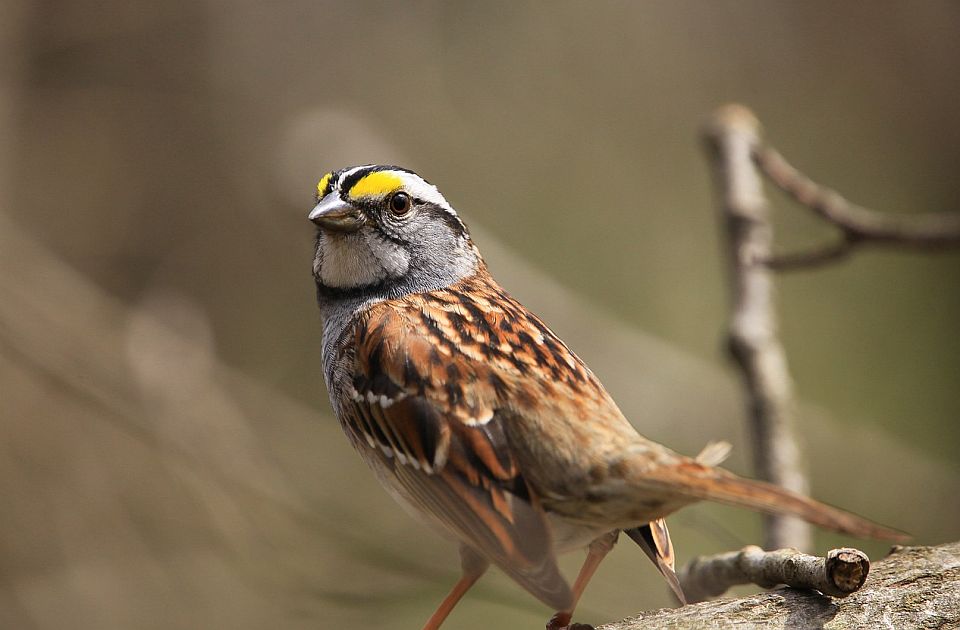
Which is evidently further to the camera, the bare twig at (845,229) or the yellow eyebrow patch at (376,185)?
the bare twig at (845,229)

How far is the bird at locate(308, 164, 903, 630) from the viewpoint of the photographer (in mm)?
2980

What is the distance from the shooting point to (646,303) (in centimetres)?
930

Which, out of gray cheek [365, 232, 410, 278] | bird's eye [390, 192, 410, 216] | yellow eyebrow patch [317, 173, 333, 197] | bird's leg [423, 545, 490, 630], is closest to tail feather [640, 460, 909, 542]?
bird's leg [423, 545, 490, 630]

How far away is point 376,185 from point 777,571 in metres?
1.89

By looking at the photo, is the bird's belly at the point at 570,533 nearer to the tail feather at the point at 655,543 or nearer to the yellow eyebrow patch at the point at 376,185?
the tail feather at the point at 655,543

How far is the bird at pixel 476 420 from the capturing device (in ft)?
9.78

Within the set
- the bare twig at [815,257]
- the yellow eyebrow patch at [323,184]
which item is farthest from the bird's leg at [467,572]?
the bare twig at [815,257]

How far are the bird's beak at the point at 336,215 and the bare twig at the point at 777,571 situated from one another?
61.6 inches

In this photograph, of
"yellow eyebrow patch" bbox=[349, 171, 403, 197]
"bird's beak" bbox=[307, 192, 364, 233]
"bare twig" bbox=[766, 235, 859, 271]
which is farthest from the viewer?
"bare twig" bbox=[766, 235, 859, 271]

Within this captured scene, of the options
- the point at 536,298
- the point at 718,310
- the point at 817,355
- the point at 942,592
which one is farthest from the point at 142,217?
the point at 942,592

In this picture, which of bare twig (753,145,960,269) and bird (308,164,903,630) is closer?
bird (308,164,903,630)

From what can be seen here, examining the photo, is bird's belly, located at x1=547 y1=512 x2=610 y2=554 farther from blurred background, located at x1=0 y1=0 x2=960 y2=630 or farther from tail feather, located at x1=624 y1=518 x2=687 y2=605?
blurred background, located at x1=0 y1=0 x2=960 y2=630

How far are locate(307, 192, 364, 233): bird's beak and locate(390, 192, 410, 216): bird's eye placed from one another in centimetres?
14

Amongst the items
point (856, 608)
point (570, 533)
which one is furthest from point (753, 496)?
point (570, 533)
